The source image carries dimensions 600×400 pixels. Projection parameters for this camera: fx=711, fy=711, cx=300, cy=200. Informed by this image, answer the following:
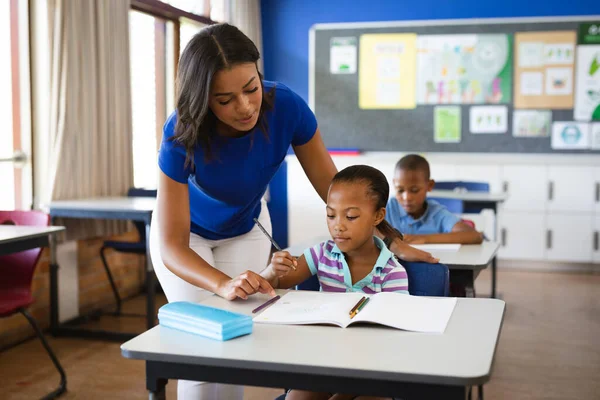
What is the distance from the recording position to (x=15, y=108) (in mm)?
3916

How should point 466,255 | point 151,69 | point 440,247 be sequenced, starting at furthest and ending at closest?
point 151,69 → point 440,247 → point 466,255

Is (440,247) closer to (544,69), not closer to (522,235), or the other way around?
(522,235)

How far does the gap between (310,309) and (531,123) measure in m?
5.24

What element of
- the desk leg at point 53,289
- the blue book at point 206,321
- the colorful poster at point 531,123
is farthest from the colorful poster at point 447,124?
the blue book at point 206,321

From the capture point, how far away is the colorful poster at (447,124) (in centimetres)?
638

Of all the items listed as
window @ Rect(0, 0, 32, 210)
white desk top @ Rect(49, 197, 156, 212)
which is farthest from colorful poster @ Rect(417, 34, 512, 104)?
window @ Rect(0, 0, 32, 210)

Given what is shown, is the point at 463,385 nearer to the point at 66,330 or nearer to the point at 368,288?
the point at 368,288

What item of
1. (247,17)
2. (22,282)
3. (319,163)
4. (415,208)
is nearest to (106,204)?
(22,282)

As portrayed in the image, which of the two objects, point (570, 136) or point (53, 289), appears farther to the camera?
point (570, 136)

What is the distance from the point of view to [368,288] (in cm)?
178

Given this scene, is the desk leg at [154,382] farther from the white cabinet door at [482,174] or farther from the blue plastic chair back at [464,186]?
the white cabinet door at [482,174]

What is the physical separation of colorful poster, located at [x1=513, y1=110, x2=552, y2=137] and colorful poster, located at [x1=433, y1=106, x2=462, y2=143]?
1.61ft

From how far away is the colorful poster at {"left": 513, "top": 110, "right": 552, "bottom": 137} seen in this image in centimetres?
618

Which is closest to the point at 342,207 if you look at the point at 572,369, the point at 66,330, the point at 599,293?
the point at 572,369
